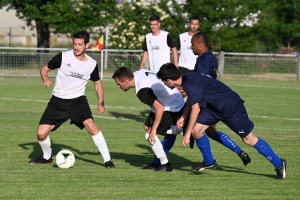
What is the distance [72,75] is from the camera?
9.30 meters

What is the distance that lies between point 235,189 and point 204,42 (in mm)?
2232

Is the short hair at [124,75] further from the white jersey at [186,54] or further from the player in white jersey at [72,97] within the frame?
the white jersey at [186,54]

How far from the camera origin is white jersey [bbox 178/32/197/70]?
14.2 metres

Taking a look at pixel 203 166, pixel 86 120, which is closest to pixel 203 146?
pixel 203 166

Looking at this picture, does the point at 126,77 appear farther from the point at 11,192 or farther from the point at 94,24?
the point at 94,24

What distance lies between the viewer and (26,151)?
1070 centimetres

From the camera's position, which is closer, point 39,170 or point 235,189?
point 235,189

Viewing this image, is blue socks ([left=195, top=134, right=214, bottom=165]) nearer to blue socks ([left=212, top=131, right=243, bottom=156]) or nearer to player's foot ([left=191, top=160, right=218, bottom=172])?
player's foot ([left=191, top=160, right=218, bottom=172])

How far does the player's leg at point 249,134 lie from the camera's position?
8328 mm

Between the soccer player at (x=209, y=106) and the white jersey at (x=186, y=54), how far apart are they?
573cm

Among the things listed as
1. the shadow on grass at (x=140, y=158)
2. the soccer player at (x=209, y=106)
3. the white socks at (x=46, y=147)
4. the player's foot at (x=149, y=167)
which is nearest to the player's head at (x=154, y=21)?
the shadow on grass at (x=140, y=158)

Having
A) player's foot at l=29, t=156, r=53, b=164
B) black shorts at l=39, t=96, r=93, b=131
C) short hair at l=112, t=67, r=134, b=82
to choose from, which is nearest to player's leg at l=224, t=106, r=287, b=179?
short hair at l=112, t=67, r=134, b=82

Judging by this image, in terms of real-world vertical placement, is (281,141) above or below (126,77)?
below

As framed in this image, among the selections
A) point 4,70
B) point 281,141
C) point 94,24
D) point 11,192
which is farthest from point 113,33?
point 11,192
